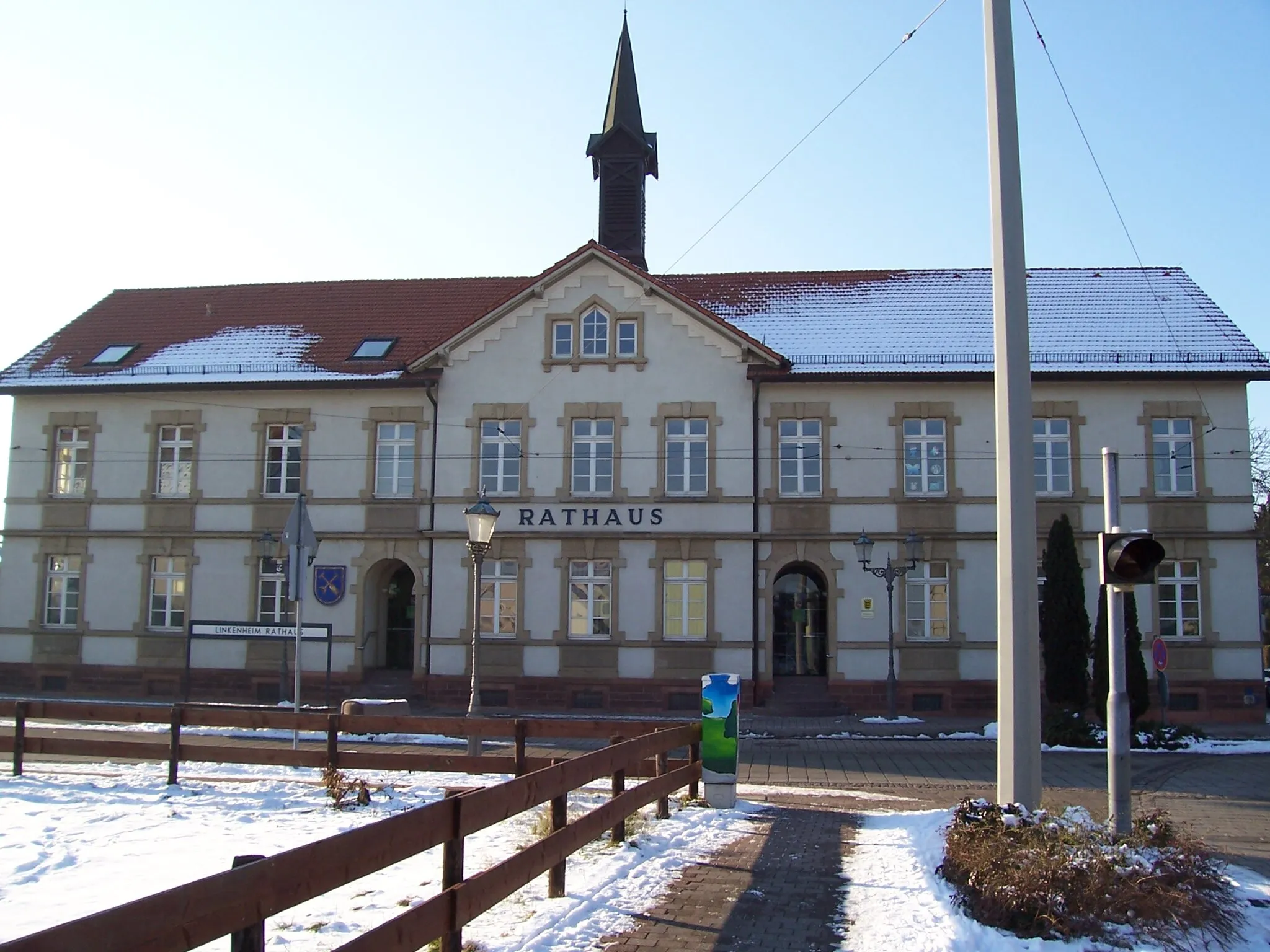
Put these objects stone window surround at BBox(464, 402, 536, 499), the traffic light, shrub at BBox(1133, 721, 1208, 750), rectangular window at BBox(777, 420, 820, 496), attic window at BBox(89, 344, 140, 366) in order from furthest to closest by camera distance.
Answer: attic window at BBox(89, 344, 140, 366), stone window surround at BBox(464, 402, 536, 499), rectangular window at BBox(777, 420, 820, 496), shrub at BBox(1133, 721, 1208, 750), the traffic light

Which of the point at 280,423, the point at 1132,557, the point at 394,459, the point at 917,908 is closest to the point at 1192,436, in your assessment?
the point at 394,459

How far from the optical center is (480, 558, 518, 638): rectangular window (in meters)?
26.9

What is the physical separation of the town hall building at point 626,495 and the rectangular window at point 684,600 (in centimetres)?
7

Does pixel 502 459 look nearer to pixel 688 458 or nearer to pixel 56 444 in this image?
pixel 688 458

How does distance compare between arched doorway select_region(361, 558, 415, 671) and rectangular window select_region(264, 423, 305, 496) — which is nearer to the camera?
arched doorway select_region(361, 558, 415, 671)

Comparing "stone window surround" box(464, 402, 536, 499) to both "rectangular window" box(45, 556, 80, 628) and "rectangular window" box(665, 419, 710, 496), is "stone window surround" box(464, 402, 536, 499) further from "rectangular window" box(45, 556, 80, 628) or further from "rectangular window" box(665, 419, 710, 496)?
"rectangular window" box(45, 556, 80, 628)

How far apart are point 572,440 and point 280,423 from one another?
7.31 m

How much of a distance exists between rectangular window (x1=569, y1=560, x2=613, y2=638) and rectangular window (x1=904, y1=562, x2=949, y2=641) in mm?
6687

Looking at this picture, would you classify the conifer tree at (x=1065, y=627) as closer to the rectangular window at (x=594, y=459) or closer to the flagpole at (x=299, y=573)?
the rectangular window at (x=594, y=459)

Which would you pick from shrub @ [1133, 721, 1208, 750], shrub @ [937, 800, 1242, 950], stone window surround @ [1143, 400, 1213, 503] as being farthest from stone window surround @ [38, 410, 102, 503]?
shrub @ [937, 800, 1242, 950]

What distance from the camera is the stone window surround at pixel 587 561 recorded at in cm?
2647

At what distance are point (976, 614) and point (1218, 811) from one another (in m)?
12.8

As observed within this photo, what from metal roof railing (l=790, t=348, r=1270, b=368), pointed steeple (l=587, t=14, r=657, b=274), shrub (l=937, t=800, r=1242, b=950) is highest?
pointed steeple (l=587, t=14, r=657, b=274)

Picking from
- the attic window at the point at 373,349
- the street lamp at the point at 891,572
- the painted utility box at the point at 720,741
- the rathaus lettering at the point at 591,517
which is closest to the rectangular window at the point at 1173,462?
the street lamp at the point at 891,572
